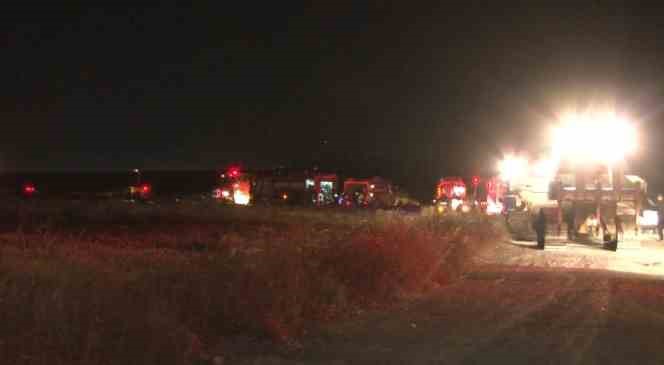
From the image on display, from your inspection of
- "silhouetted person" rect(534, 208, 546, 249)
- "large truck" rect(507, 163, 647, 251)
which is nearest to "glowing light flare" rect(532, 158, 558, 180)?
"large truck" rect(507, 163, 647, 251)

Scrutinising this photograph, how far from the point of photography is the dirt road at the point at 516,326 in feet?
32.6

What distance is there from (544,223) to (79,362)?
19.8 metres

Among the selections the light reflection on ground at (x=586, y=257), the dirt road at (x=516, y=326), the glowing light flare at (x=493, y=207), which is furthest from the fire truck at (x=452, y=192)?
the dirt road at (x=516, y=326)

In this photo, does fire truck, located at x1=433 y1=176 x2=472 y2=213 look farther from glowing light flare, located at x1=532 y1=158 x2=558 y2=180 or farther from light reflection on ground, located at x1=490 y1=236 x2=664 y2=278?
light reflection on ground, located at x1=490 y1=236 x2=664 y2=278

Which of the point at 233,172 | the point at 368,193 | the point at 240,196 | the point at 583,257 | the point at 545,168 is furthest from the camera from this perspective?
the point at 233,172

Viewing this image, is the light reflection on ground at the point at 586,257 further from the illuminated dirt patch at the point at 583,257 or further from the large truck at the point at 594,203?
the large truck at the point at 594,203

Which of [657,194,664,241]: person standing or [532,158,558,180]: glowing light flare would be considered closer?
[532,158,558,180]: glowing light flare

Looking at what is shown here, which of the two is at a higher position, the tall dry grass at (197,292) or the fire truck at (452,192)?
the fire truck at (452,192)

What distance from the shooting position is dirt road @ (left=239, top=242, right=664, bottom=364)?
9922 mm

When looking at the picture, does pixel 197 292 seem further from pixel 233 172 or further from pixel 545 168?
pixel 233 172

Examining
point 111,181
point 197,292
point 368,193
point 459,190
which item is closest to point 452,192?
point 459,190

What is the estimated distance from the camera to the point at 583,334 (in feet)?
36.2

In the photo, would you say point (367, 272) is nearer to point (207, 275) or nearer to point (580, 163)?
point (207, 275)

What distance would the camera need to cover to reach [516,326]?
11625 millimetres
